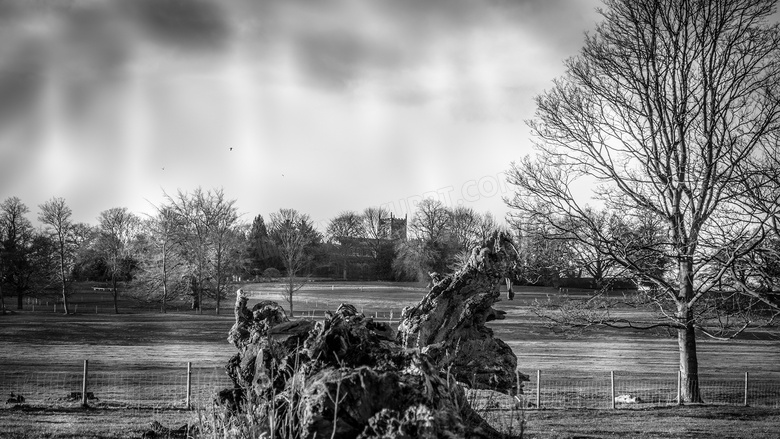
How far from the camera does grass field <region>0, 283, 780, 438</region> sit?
A: 1285cm

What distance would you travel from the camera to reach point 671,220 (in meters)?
14.4

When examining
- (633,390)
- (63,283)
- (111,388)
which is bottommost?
(633,390)

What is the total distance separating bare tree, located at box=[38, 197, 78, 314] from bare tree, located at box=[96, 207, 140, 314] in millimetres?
3539

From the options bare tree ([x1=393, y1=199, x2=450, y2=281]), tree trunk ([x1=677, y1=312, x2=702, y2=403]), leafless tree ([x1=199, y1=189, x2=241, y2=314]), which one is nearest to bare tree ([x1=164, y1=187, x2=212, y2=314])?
leafless tree ([x1=199, y1=189, x2=241, y2=314])

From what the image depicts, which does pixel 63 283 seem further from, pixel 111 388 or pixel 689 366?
pixel 689 366

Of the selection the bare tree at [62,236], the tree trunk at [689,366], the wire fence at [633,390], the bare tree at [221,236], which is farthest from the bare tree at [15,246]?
the tree trunk at [689,366]

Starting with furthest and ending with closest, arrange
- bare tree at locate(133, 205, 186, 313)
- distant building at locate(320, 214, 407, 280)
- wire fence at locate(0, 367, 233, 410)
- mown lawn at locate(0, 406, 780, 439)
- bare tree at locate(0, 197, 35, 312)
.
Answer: distant building at locate(320, 214, 407, 280)
bare tree at locate(133, 205, 186, 313)
bare tree at locate(0, 197, 35, 312)
wire fence at locate(0, 367, 233, 410)
mown lawn at locate(0, 406, 780, 439)

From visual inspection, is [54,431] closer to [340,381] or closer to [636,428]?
[340,381]

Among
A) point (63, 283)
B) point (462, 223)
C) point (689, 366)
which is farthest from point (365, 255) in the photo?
point (689, 366)

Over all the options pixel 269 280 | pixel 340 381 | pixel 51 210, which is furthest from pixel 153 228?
pixel 340 381

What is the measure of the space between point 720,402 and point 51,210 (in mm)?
49524

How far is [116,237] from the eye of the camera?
5897 centimetres

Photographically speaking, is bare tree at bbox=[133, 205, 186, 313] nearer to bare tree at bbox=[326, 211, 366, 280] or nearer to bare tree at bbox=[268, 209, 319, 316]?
bare tree at bbox=[268, 209, 319, 316]

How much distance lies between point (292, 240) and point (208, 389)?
1296 inches
